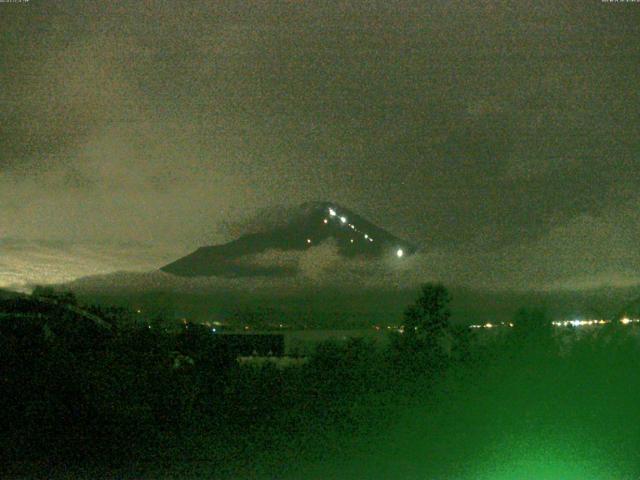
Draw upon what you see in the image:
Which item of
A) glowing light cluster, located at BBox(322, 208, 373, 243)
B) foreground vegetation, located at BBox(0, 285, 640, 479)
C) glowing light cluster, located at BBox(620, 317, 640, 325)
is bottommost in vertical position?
foreground vegetation, located at BBox(0, 285, 640, 479)

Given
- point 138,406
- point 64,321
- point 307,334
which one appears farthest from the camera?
point 307,334

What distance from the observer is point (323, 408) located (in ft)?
31.9

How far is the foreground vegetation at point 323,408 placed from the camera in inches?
342

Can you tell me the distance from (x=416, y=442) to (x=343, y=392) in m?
1.16

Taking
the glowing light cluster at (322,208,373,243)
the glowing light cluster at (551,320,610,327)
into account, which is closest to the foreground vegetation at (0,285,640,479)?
the glowing light cluster at (551,320,610,327)

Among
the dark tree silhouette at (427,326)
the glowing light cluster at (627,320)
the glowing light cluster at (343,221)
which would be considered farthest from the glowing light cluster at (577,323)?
the glowing light cluster at (343,221)

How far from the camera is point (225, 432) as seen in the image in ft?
31.1

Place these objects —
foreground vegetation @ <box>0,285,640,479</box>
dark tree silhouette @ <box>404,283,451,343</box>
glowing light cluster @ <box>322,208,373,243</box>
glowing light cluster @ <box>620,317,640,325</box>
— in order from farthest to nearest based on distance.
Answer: glowing light cluster @ <box>322,208,373,243</box>, dark tree silhouette @ <box>404,283,451,343</box>, glowing light cluster @ <box>620,317,640,325</box>, foreground vegetation @ <box>0,285,640,479</box>

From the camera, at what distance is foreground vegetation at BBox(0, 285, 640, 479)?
868 centimetres

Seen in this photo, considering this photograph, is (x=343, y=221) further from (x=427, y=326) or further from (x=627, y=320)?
(x=627, y=320)

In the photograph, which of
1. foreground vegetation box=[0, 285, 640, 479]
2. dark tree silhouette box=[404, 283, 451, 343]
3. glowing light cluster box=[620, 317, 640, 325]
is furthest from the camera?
dark tree silhouette box=[404, 283, 451, 343]

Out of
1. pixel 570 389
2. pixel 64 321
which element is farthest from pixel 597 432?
pixel 64 321

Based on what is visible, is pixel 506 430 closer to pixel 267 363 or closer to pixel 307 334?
pixel 267 363

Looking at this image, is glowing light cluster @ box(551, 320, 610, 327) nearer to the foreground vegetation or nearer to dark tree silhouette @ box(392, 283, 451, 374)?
the foreground vegetation
